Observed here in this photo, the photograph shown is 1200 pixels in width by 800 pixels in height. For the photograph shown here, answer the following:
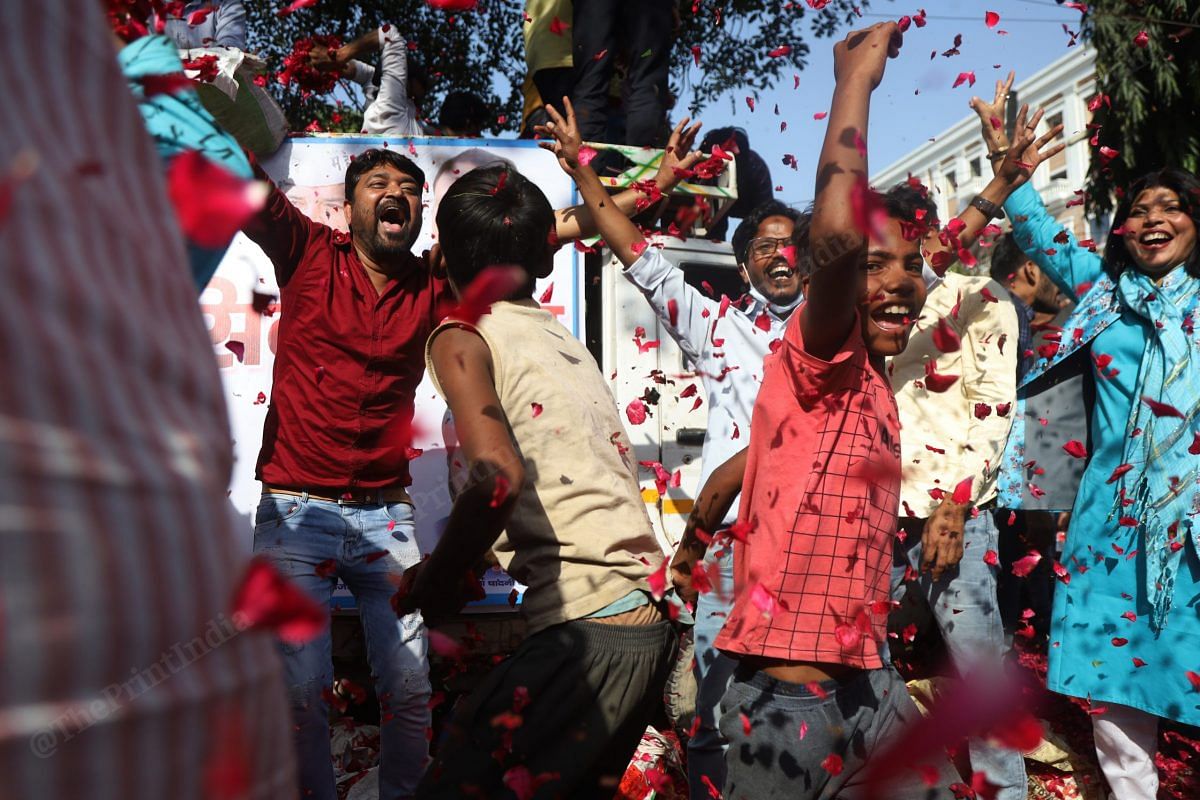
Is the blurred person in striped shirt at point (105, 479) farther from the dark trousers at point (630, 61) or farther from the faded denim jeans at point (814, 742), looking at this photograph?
the dark trousers at point (630, 61)

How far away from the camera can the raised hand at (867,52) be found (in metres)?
2.02

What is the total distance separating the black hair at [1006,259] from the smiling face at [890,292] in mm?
3787

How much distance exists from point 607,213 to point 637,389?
227 centimetres

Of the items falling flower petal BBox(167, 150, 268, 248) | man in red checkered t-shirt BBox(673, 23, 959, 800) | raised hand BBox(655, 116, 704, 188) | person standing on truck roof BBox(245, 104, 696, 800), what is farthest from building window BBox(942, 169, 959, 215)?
falling flower petal BBox(167, 150, 268, 248)

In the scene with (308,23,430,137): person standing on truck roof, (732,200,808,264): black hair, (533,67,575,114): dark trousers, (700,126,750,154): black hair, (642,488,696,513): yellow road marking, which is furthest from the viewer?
(700,126,750,154): black hair

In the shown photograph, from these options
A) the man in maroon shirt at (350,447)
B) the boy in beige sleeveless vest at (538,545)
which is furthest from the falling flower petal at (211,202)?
the man in maroon shirt at (350,447)

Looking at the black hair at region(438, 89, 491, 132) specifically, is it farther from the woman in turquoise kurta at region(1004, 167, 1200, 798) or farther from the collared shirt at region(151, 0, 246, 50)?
the woman in turquoise kurta at region(1004, 167, 1200, 798)

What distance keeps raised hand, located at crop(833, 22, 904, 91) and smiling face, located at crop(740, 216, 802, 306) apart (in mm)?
2360

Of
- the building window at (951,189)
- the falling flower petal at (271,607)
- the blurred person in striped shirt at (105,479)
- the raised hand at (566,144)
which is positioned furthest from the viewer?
the building window at (951,189)

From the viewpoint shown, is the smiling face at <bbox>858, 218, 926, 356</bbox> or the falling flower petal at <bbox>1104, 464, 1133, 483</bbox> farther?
the falling flower petal at <bbox>1104, 464, 1133, 483</bbox>

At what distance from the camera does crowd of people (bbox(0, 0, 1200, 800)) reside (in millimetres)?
901

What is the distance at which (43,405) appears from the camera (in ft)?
2.77

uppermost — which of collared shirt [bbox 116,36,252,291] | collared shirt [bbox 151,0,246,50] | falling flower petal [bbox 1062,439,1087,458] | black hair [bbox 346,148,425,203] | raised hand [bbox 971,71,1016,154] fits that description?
collared shirt [bbox 151,0,246,50]

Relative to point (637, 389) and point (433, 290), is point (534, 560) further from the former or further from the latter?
point (637, 389)
